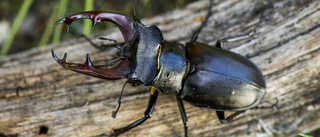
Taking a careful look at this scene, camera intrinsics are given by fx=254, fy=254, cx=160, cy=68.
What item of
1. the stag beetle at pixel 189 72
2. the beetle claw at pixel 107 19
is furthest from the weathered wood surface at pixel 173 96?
the beetle claw at pixel 107 19

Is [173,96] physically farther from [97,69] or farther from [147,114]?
[97,69]

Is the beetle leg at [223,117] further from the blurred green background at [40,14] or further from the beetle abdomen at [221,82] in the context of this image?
the blurred green background at [40,14]

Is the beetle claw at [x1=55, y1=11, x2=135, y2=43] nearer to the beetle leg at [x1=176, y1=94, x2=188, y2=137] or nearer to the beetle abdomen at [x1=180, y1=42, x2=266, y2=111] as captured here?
the beetle abdomen at [x1=180, y1=42, x2=266, y2=111]

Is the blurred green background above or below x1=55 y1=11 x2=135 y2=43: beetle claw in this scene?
above

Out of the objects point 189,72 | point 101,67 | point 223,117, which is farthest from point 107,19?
point 223,117

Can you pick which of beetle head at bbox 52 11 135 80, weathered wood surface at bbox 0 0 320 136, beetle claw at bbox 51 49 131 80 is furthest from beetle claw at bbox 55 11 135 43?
weathered wood surface at bbox 0 0 320 136

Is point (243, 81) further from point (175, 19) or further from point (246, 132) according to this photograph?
point (175, 19)

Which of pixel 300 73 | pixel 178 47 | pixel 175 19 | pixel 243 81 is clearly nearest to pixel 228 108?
pixel 243 81
